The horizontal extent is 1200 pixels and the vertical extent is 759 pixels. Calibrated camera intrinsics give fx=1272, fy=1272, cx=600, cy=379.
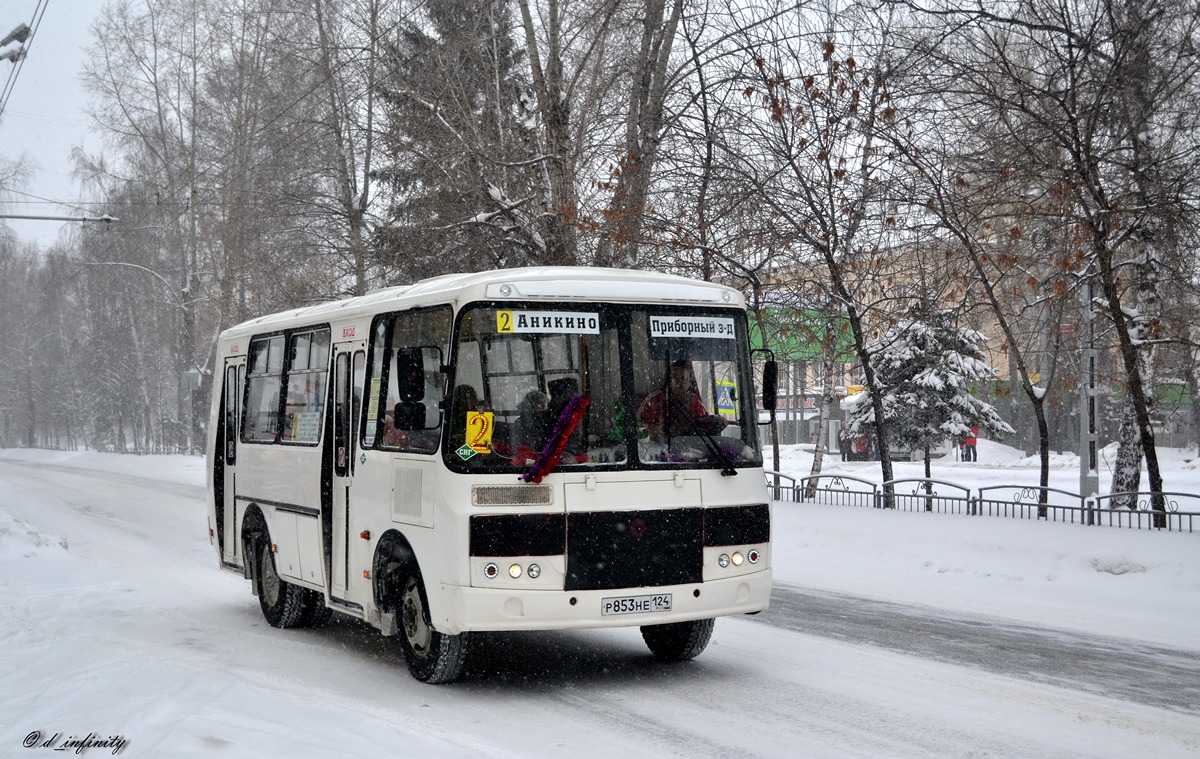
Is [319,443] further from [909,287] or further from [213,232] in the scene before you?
[213,232]

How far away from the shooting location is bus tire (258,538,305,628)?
1166 cm

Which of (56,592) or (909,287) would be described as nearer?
(56,592)

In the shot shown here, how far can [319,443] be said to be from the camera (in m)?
10.6

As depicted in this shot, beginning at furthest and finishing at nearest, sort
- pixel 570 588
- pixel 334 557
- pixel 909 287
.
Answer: pixel 909 287, pixel 334 557, pixel 570 588

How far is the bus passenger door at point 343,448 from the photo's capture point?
10.0 m

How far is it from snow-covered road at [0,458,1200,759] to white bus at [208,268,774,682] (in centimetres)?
56

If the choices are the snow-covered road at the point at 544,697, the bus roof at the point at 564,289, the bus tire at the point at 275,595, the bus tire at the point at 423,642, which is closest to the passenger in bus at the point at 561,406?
the bus roof at the point at 564,289

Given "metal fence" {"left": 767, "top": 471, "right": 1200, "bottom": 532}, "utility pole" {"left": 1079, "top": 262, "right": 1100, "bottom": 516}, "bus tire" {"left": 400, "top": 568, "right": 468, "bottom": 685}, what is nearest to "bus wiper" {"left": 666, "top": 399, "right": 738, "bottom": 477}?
"bus tire" {"left": 400, "top": 568, "right": 468, "bottom": 685}

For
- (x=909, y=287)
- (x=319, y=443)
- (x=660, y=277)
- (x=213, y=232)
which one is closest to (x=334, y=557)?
(x=319, y=443)

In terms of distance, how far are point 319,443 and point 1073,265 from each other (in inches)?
357

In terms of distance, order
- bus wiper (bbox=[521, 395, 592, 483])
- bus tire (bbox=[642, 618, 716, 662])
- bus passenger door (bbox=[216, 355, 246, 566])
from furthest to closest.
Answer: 1. bus passenger door (bbox=[216, 355, 246, 566])
2. bus tire (bbox=[642, 618, 716, 662])
3. bus wiper (bbox=[521, 395, 592, 483])

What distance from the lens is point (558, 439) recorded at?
829 centimetres

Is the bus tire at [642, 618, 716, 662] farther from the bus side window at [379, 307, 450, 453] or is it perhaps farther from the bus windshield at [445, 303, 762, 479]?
the bus side window at [379, 307, 450, 453]

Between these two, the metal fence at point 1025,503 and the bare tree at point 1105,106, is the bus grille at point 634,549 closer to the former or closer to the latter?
the metal fence at point 1025,503
